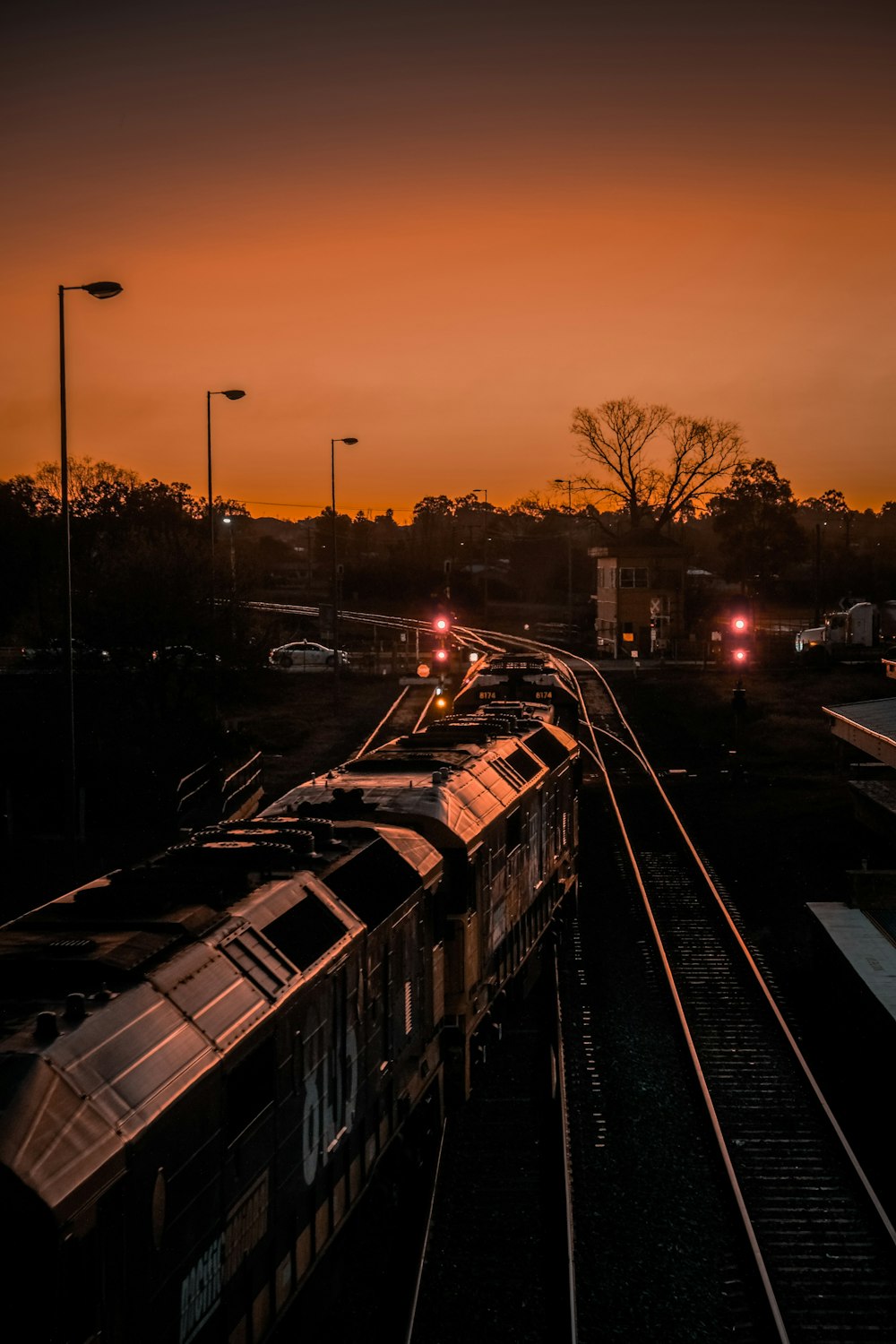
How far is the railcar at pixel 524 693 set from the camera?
3372cm

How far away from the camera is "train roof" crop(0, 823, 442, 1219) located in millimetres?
6297

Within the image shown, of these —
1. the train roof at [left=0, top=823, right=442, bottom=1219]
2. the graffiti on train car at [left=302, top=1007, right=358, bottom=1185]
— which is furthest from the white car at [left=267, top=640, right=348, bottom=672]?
the graffiti on train car at [left=302, top=1007, right=358, bottom=1185]

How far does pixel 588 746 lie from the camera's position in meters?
48.8

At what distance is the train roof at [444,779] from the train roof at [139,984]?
2936mm

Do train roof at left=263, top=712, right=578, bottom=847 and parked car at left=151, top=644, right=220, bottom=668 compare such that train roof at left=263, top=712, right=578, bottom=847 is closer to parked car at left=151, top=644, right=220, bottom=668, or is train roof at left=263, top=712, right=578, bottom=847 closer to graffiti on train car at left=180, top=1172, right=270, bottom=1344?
graffiti on train car at left=180, top=1172, right=270, bottom=1344

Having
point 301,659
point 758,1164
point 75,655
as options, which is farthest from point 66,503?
point 301,659

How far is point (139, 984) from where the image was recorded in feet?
25.5

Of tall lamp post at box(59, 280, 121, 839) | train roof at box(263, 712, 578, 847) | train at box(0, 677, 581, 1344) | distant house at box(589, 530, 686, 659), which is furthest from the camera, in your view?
distant house at box(589, 530, 686, 659)

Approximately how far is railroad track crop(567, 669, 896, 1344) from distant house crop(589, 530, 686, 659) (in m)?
59.2

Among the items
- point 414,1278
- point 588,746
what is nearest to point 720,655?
point 588,746

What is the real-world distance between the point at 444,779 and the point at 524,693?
20123mm

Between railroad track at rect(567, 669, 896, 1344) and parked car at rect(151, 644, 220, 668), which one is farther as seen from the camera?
parked car at rect(151, 644, 220, 668)

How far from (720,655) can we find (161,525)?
48.1 m

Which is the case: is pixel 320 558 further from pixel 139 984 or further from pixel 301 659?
pixel 139 984
